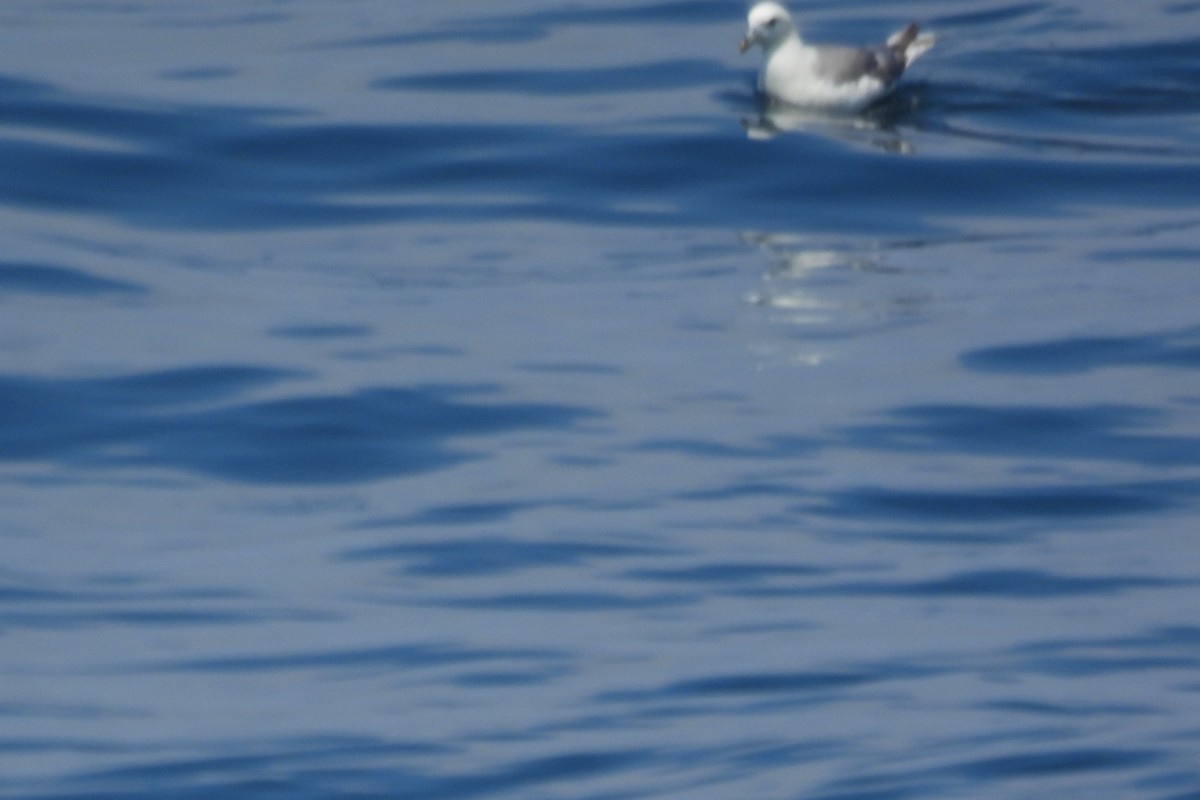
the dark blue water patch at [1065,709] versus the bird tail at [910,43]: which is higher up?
the bird tail at [910,43]

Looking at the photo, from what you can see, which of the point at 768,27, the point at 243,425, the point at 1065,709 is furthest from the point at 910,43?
the point at 1065,709

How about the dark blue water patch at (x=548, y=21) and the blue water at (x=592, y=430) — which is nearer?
the blue water at (x=592, y=430)

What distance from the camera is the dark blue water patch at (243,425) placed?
7781mm

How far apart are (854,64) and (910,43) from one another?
732 millimetres

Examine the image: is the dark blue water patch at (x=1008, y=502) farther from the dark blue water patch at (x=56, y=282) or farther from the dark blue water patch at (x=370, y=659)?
the dark blue water patch at (x=56, y=282)

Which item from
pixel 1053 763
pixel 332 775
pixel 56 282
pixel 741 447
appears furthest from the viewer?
pixel 56 282

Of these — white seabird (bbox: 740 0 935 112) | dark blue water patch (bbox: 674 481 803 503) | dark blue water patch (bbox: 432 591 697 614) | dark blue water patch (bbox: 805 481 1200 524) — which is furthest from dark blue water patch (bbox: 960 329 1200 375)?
white seabird (bbox: 740 0 935 112)

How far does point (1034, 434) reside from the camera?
8.19m

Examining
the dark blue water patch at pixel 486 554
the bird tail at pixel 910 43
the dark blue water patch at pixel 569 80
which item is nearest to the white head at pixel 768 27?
the dark blue water patch at pixel 569 80

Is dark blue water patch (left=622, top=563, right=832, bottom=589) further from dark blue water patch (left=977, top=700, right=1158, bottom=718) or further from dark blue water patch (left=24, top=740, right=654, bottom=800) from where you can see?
dark blue water patch (left=24, top=740, right=654, bottom=800)

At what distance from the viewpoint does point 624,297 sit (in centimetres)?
1032

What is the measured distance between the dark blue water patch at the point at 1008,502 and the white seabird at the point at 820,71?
7.61 meters

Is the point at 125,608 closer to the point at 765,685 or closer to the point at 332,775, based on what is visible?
the point at 332,775

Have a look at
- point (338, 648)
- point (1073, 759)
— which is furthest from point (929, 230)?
point (1073, 759)
